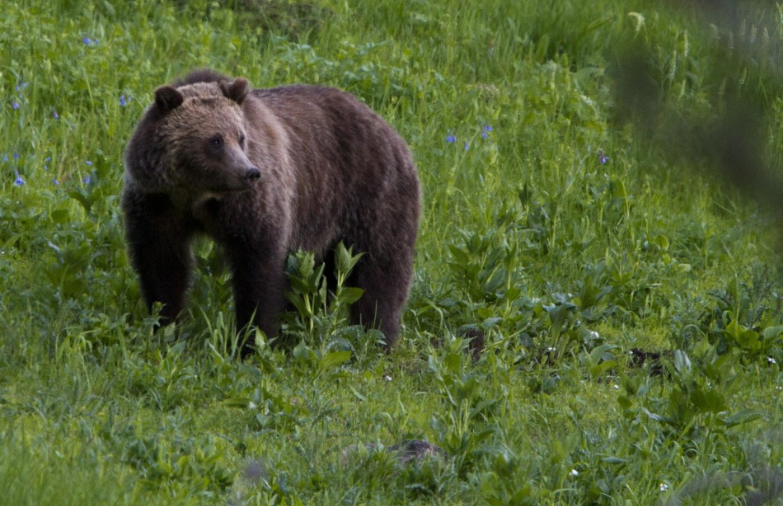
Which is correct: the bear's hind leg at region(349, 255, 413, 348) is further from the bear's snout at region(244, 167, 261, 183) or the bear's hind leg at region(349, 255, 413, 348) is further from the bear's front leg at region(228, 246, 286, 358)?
the bear's snout at region(244, 167, 261, 183)

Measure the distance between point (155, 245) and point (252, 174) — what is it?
672 mm

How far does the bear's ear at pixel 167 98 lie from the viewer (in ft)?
16.2

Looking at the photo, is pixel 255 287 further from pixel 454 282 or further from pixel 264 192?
pixel 454 282

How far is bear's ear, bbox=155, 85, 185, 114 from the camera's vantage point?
4.95m

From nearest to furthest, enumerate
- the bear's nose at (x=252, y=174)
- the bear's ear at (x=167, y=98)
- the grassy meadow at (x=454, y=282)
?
the grassy meadow at (x=454, y=282), the bear's nose at (x=252, y=174), the bear's ear at (x=167, y=98)

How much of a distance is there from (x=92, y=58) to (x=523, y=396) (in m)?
4.23

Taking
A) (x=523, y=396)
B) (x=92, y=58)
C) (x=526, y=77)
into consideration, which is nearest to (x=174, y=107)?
(x=523, y=396)

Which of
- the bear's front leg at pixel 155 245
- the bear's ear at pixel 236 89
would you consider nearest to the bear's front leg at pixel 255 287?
the bear's front leg at pixel 155 245

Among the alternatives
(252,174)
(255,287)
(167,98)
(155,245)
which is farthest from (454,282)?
(167,98)

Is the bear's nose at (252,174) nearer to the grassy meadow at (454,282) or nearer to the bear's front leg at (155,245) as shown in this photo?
the bear's front leg at (155,245)

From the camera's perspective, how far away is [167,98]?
4977mm

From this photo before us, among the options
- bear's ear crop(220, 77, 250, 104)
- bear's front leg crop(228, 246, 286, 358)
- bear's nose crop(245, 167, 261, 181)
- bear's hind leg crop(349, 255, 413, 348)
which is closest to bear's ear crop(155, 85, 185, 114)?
bear's ear crop(220, 77, 250, 104)

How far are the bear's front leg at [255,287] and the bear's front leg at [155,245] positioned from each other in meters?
0.28

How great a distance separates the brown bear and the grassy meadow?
231 mm
